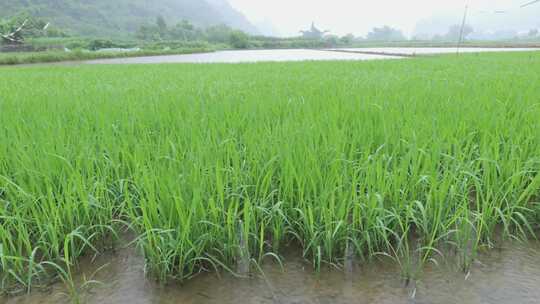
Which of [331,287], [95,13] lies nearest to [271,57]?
[331,287]

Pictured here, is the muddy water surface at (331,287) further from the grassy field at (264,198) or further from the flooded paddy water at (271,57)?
the flooded paddy water at (271,57)

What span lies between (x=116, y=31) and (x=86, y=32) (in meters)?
7.83

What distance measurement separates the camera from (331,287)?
3.64 feet

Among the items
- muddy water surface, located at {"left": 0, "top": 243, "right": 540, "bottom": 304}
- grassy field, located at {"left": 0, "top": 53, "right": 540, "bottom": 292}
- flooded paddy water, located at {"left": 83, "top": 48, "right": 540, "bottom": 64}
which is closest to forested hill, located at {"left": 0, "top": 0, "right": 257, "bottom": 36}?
flooded paddy water, located at {"left": 83, "top": 48, "right": 540, "bottom": 64}

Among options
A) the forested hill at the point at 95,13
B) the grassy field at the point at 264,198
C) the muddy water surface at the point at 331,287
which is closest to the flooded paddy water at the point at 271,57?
the grassy field at the point at 264,198

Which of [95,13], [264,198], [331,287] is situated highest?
[95,13]

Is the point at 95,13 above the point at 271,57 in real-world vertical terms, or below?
above

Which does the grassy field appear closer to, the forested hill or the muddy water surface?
the muddy water surface

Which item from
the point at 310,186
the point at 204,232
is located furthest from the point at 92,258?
the point at 310,186

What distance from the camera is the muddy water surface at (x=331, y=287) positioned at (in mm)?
1064

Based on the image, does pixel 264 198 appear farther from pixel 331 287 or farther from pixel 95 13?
pixel 95 13

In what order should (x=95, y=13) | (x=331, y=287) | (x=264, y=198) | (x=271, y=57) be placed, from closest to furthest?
(x=331, y=287) → (x=264, y=198) → (x=271, y=57) → (x=95, y=13)

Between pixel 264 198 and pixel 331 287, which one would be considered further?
pixel 264 198

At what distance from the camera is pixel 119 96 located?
314 centimetres
